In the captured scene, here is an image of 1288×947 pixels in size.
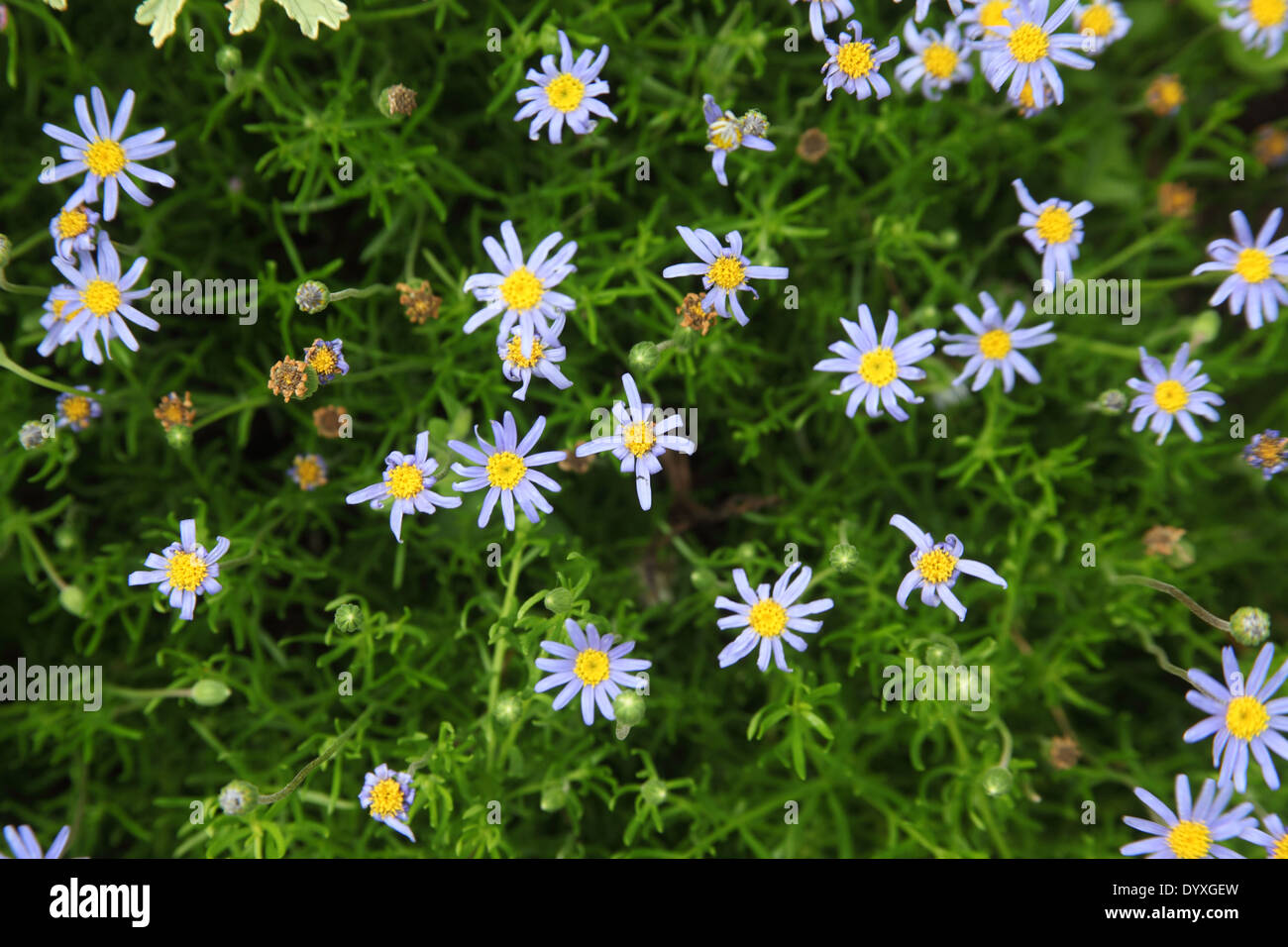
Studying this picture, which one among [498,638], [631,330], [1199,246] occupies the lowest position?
[498,638]

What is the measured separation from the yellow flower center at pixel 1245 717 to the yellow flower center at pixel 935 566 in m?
1.08

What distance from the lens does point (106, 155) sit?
120 inches

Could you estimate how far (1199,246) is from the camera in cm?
409

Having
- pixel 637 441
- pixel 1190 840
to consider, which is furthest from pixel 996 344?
pixel 1190 840

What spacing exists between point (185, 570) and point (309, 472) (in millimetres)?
605

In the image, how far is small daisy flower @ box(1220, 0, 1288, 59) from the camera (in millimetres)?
3615

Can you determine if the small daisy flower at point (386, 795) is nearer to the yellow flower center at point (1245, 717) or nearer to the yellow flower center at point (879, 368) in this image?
the yellow flower center at point (879, 368)

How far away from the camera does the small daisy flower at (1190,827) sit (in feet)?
9.87

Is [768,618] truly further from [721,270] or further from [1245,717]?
[1245,717]

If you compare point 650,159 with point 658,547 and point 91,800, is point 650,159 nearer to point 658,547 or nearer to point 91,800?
point 658,547

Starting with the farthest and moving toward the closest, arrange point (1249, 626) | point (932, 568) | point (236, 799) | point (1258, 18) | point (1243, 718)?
point (1258, 18) → point (1243, 718) → point (932, 568) → point (1249, 626) → point (236, 799)

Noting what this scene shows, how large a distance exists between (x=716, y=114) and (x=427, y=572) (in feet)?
6.75
